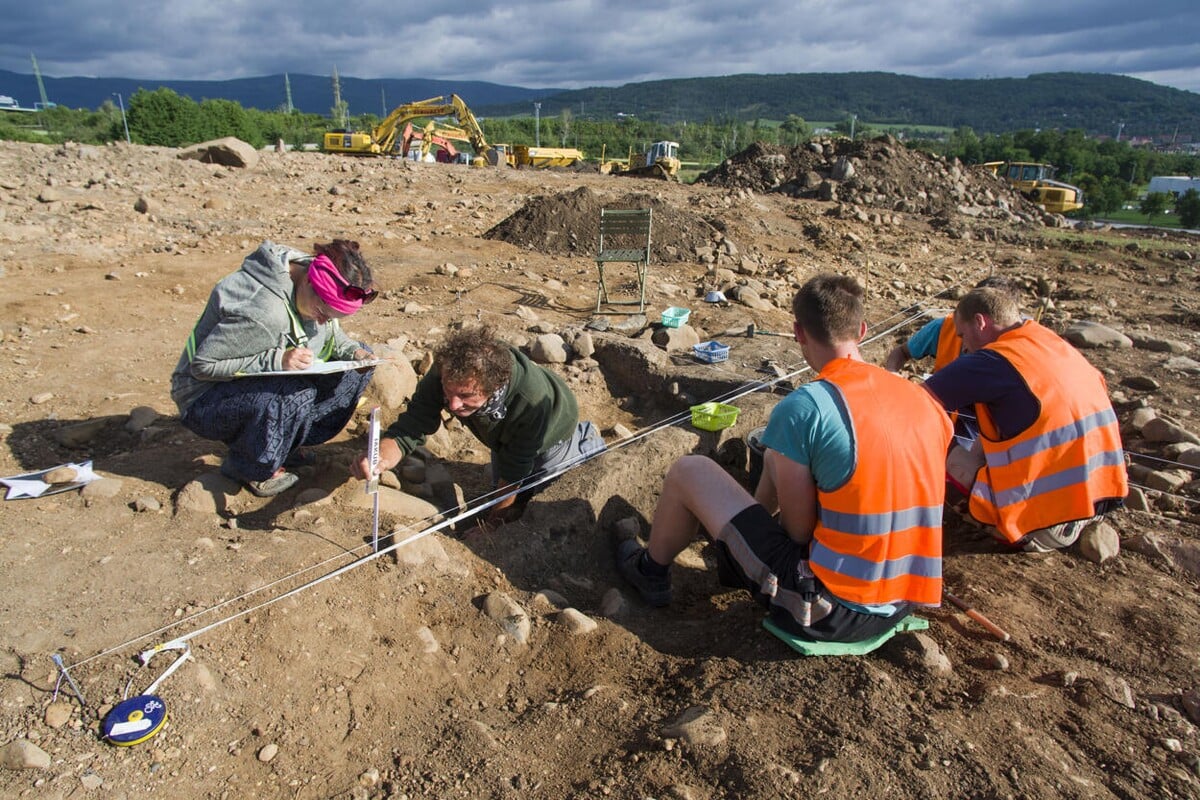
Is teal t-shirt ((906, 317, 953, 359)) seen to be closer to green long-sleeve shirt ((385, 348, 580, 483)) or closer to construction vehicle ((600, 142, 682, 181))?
green long-sleeve shirt ((385, 348, 580, 483))

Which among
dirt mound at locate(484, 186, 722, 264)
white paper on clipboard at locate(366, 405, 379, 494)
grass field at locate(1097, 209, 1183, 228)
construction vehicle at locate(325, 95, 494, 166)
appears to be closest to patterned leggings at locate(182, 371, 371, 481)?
white paper on clipboard at locate(366, 405, 379, 494)

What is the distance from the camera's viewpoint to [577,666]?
Result: 97.4 inches

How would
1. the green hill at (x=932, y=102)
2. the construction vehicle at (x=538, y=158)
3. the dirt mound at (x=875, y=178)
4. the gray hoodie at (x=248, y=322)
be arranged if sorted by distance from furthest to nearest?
the green hill at (x=932, y=102) → the construction vehicle at (x=538, y=158) → the dirt mound at (x=875, y=178) → the gray hoodie at (x=248, y=322)

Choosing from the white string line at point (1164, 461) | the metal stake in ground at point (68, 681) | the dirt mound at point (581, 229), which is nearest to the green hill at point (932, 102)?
→ the dirt mound at point (581, 229)

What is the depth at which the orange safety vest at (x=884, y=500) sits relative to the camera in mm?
2049

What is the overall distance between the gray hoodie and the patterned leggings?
0.32ft

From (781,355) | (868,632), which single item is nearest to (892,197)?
(781,355)

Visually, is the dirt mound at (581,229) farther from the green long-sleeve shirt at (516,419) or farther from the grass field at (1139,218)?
the grass field at (1139,218)

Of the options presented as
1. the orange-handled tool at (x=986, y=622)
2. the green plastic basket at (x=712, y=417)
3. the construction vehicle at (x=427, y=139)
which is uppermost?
the construction vehicle at (x=427, y=139)

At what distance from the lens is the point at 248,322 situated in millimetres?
2857

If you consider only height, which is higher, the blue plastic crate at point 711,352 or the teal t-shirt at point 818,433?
the teal t-shirt at point 818,433

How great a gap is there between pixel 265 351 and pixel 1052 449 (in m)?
3.17

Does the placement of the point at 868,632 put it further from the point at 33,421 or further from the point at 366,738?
the point at 33,421

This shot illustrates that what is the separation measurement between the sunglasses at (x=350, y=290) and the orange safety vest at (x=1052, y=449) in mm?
2557
